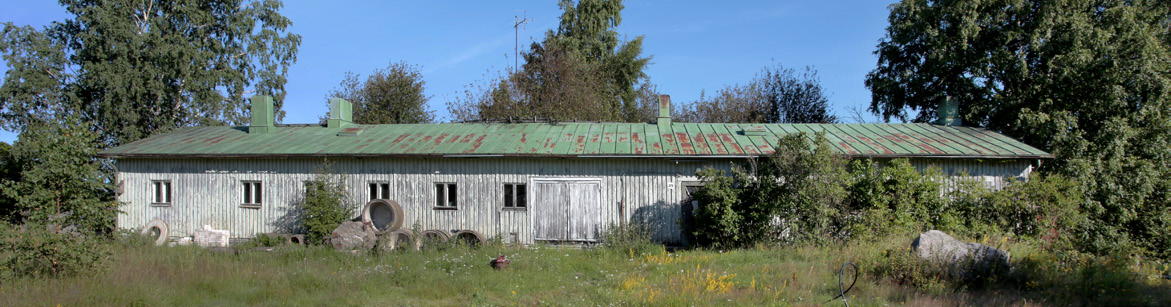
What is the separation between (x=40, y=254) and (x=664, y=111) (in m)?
13.6

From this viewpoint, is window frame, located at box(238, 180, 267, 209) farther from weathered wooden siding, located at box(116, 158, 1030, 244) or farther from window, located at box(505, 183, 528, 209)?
window, located at box(505, 183, 528, 209)

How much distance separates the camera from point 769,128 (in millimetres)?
16984

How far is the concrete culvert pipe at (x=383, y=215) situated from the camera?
564 inches

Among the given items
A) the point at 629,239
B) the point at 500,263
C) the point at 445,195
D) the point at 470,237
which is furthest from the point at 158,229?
the point at 629,239

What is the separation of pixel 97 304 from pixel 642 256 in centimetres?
847

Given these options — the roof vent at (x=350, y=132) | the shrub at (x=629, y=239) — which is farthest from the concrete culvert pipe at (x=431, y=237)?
the roof vent at (x=350, y=132)

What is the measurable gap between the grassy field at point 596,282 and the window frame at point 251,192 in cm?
453

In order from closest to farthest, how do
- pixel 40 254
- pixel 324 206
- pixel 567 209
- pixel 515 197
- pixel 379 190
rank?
pixel 40 254
pixel 324 206
pixel 567 209
pixel 515 197
pixel 379 190

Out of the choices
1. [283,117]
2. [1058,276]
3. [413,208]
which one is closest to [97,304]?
[413,208]

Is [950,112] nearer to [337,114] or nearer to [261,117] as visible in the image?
[337,114]

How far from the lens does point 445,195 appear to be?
14992 millimetres

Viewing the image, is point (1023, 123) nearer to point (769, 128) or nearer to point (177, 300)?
point (769, 128)

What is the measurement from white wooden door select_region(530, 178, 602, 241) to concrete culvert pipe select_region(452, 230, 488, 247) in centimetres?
138

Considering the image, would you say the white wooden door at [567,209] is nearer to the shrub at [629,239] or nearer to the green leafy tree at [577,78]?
the shrub at [629,239]
